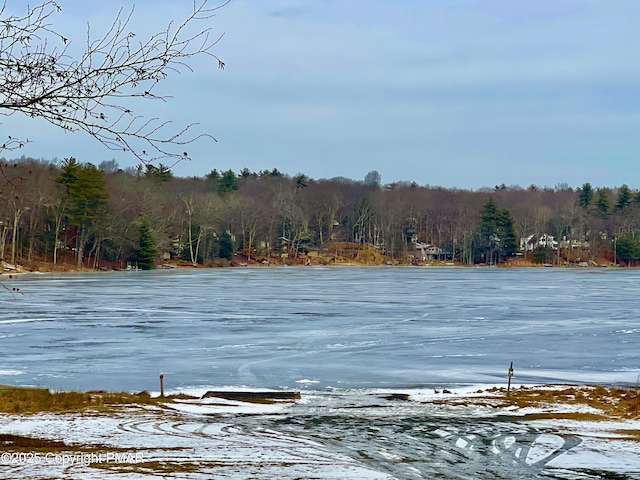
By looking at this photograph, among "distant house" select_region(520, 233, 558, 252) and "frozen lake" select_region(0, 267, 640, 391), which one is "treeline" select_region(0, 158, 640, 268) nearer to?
"distant house" select_region(520, 233, 558, 252)

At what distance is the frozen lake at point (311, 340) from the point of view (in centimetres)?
1856

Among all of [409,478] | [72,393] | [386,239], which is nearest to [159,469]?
[409,478]

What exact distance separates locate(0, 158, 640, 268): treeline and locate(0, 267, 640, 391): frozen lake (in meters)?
34.9

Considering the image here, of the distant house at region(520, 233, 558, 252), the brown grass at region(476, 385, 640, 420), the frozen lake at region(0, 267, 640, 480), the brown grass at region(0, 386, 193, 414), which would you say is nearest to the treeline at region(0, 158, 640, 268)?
the distant house at region(520, 233, 558, 252)

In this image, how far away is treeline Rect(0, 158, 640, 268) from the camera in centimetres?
7650

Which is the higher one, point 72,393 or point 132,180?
point 132,180

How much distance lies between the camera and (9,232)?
7588 cm

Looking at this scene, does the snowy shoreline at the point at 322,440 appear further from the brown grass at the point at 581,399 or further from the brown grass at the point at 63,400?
the brown grass at the point at 63,400

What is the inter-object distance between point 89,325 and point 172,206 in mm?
68041

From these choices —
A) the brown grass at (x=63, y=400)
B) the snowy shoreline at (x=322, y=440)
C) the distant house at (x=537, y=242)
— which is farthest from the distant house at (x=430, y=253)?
the snowy shoreline at (x=322, y=440)

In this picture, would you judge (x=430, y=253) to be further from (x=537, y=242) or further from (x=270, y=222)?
(x=270, y=222)

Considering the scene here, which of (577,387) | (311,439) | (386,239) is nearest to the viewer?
(311,439)

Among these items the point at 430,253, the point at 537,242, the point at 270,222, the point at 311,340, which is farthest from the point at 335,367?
the point at 537,242

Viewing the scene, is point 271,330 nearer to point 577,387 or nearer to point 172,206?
point 577,387
